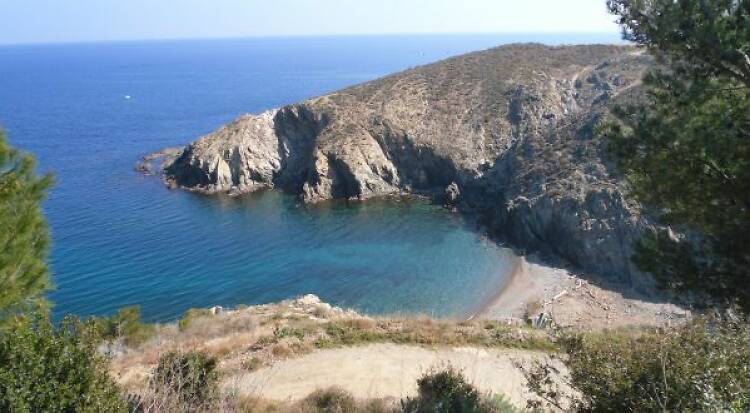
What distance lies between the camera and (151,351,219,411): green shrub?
376 inches

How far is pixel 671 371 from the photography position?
6.80 m

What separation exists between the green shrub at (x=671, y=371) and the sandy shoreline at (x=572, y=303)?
904 inches

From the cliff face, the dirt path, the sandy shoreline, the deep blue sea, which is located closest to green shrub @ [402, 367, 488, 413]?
the dirt path

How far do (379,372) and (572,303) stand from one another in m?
22.7

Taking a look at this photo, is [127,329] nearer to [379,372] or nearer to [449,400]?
[379,372]

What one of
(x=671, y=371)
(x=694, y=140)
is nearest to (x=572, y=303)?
(x=694, y=140)

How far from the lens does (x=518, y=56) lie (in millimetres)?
76750

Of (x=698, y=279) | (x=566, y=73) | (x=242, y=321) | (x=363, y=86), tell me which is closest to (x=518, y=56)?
(x=566, y=73)

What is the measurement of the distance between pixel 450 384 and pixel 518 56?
7351cm

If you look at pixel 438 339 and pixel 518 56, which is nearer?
pixel 438 339

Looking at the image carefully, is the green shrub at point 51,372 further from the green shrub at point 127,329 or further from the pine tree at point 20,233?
the green shrub at point 127,329

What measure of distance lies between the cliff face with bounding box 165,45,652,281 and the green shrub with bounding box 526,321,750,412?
3501cm

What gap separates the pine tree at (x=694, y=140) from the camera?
8586 millimetres

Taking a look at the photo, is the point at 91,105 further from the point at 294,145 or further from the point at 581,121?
the point at 581,121
